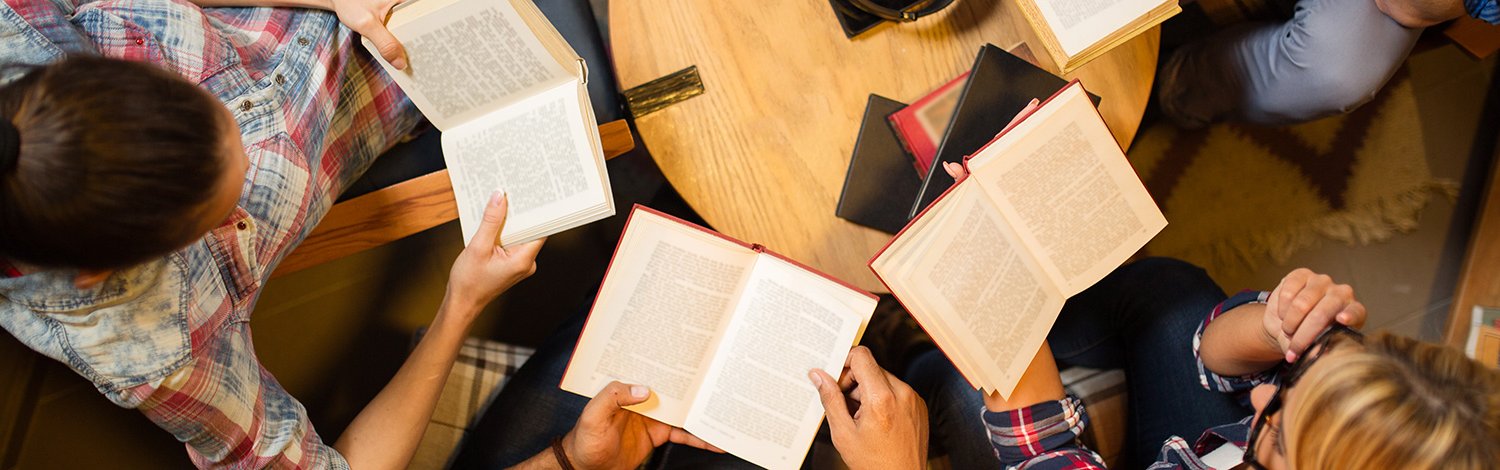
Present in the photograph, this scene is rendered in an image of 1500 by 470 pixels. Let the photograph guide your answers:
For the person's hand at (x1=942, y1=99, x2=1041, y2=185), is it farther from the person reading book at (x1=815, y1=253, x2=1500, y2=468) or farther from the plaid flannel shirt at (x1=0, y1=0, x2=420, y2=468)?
the plaid flannel shirt at (x1=0, y1=0, x2=420, y2=468)

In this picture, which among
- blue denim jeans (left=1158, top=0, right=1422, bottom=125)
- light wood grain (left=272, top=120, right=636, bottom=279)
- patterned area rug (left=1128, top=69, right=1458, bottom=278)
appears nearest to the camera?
light wood grain (left=272, top=120, right=636, bottom=279)

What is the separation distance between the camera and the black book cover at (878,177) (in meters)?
1.15

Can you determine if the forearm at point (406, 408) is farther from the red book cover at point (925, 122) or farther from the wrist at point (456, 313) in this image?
the red book cover at point (925, 122)

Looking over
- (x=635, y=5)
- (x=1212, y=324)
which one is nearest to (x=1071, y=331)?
(x=1212, y=324)

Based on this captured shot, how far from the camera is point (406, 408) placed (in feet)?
3.78

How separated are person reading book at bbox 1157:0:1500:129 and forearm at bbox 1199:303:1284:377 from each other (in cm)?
44

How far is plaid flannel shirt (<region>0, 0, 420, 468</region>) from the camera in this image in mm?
867

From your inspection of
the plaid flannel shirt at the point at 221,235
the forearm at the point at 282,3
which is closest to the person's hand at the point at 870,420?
the plaid flannel shirt at the point at 221,235

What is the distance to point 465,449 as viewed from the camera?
134 centimetres

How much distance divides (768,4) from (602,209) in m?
0.38

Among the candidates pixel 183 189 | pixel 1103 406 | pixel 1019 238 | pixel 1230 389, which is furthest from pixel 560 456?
pixel 1230 389

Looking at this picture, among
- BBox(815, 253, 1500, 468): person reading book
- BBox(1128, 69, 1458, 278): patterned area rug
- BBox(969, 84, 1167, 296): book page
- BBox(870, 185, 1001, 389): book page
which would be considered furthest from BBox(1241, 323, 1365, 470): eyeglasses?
BBox(1128, 69, 1458, 278): patterned area rug

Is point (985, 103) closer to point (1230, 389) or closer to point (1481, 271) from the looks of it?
point (1230, 389)

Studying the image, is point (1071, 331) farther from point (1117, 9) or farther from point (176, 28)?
point (176, 28)
